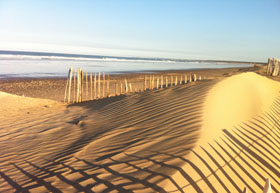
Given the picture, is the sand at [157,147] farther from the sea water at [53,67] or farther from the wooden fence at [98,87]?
the sea water at [53,67]

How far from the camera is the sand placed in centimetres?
339

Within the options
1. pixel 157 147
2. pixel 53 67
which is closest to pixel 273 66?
pixel 157 147

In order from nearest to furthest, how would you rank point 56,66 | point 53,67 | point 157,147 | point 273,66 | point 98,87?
point 157,147 → point 98,87 → point 273,66 → point 53,67 → point 56,66

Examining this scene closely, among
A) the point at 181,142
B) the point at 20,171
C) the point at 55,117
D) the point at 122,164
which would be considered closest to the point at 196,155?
the point at 181,142

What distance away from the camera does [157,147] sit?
4230 millimetres

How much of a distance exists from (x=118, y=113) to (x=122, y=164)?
11.8ft

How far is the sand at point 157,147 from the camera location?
133 inches

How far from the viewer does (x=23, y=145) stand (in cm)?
568

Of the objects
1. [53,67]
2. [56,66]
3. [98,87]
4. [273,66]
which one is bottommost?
[98,87]

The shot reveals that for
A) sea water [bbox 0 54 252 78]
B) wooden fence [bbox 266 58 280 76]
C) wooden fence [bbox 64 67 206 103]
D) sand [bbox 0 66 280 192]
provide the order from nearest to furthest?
sand [bbox 0 66 280 192]
wooden fence [bbox 64 67 206 103]
wooden fence [bbox 266 58 280 76]
sea water [bbox 0 54 252 78]

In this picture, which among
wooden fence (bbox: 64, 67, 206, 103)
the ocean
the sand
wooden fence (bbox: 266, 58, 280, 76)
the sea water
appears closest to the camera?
the sand

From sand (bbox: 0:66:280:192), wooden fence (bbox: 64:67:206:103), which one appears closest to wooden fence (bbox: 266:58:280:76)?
wooden fence (bbox: 64:67:206:103)

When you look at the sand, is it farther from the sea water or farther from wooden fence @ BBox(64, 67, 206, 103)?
the sea water

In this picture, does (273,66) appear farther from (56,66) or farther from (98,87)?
(56,66)
